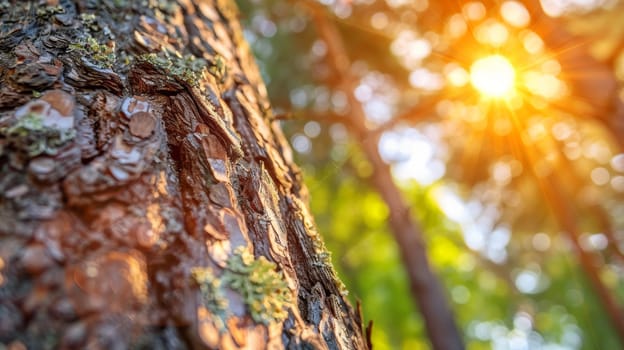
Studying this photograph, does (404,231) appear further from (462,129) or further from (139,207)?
(139,207)

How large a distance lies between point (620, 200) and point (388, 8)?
6933 mm

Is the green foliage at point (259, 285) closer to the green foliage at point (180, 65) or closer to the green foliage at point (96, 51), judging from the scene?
the green foliage at point (180, 65)

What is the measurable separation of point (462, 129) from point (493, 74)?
7.11 feet

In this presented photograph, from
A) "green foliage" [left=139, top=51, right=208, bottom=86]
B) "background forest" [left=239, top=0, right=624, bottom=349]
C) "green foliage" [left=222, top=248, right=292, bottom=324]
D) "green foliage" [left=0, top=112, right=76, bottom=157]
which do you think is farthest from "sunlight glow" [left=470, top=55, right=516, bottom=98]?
"green foliage" [left=0, top=112, right=76, bottom=157]

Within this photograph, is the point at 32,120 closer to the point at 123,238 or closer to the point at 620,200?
the point at 123,238

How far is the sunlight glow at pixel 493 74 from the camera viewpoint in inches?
223

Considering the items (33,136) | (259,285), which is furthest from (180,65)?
(259,285)

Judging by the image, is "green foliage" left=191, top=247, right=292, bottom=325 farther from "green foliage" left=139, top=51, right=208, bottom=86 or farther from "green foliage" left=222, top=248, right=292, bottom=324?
"green foliage" left=139, top=51, right=208, bottom=86

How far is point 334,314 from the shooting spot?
1.13m

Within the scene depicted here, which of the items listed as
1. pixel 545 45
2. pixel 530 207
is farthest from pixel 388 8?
pixel 530 207

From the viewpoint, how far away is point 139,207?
92 centimetres

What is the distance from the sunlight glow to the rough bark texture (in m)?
4.87

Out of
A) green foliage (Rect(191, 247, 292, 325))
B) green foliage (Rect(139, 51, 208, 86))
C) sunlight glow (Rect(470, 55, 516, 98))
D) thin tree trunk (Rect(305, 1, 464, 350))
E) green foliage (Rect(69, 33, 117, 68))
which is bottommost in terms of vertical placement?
green foliage (Rect(191, 247, 292, 325))

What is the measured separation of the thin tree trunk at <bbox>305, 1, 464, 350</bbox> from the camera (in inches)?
230
